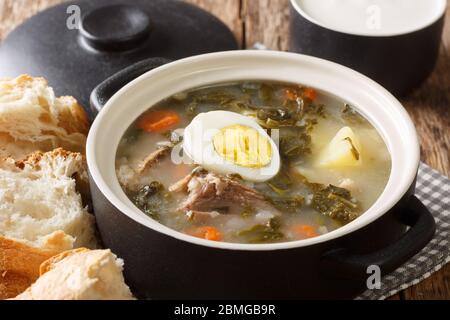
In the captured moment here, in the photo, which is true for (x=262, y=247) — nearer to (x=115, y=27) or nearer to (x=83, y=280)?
(x=83, y=280)

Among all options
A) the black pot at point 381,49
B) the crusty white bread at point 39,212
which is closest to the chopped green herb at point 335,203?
the crusty white bread at point 39,212

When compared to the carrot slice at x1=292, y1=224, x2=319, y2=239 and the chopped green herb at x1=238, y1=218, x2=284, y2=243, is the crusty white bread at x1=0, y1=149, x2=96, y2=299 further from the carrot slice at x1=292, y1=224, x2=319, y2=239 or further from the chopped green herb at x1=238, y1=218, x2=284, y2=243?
the carrot slice at x1=292, y1=224, x2=319, y2=239

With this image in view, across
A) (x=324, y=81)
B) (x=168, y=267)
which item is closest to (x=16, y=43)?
(x=324, y=81)

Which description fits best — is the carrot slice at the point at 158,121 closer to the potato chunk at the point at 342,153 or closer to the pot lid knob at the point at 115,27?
the potato chunk at the point at 342,153

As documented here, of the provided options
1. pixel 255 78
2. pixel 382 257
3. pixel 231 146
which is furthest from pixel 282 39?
pixel 382 257

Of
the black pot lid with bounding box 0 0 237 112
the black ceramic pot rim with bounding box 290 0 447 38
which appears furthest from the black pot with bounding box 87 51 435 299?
the black pot lid with bounding box 0 0 237 112

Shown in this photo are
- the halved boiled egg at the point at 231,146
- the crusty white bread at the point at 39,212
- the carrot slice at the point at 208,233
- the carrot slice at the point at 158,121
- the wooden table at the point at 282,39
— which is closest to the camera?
the carrot slice at the point at 208,233
